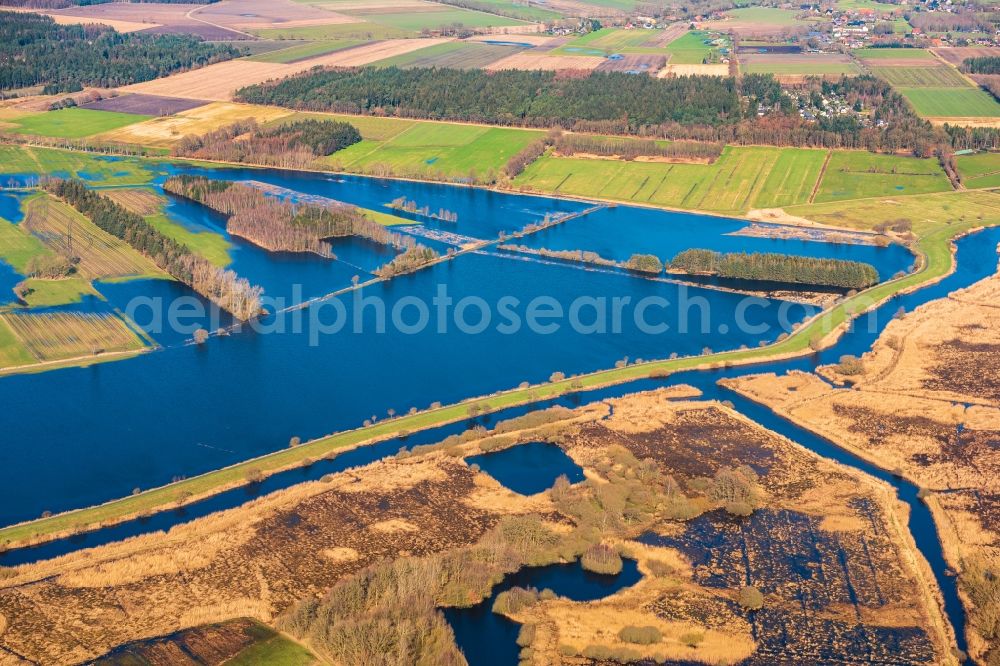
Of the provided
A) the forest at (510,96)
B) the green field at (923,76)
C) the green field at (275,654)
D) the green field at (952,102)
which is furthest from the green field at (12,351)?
the green field at (923,76)

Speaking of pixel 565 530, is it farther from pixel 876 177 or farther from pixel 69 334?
pixel 876 177

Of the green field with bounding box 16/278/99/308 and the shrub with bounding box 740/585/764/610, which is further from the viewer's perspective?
the green field with bounding box 16/278/99/308

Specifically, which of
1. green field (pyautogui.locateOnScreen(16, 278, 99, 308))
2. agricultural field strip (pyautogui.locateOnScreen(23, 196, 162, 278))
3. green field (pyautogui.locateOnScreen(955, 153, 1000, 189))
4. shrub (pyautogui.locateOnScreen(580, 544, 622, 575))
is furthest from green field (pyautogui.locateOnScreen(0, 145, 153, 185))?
green field (pyautogui.locateOnScreen(955, 153, 1000, 189))

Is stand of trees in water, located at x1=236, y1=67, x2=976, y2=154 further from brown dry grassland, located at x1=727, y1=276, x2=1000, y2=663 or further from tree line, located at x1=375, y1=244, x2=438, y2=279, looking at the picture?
brown dry grassland, located at x1=727, y1=276, x2=1000, y2=663

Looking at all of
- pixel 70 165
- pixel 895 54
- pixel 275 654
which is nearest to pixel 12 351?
pixel 275 654

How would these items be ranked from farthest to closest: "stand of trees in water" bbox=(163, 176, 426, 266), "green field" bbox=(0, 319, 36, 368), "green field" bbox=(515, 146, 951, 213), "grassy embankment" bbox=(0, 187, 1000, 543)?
"green field" bbox=(515, 146, 951, 213) < "stand of trees in water" bbox=(163, 176, 426, 266) < "green field" bbox=(0, 319, 36, 368) < "grassy embankment" bbox=(0, 187, 1000, 543)

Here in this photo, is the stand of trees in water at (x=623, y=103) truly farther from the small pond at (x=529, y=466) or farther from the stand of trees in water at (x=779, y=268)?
the small pond at (x=529, y=466)
